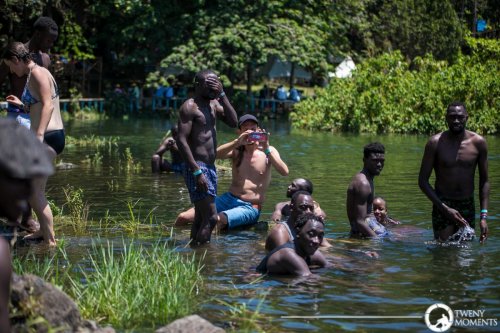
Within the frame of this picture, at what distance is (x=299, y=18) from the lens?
4388 cm

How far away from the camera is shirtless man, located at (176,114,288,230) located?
39.0 ft

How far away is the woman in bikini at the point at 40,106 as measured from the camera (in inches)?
370

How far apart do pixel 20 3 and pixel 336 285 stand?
29100mm

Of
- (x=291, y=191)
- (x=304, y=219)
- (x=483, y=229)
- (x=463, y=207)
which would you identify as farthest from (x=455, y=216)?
(x=304, y=219)

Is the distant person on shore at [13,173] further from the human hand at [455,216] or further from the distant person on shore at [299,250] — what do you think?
the human hand at [455,216]

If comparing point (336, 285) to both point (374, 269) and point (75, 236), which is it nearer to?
point (374, 269)

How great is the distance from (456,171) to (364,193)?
1154 mm

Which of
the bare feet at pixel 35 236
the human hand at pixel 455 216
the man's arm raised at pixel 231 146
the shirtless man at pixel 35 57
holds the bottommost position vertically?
the bare feet at pixel 35 236

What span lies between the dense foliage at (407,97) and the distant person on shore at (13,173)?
2839 cm

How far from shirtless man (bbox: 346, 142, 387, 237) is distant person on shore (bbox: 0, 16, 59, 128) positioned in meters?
Result: 3.88

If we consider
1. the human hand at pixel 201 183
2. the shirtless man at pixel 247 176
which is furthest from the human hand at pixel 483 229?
the human hand at pixel 201 183

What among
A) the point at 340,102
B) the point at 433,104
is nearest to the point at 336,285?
the point at 433,104

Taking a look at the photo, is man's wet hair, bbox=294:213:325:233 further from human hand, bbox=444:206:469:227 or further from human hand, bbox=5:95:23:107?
human hand, bbox=5:95:23:107

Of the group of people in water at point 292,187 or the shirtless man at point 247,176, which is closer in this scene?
the group of people in water at point 292,187
